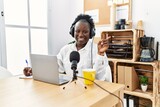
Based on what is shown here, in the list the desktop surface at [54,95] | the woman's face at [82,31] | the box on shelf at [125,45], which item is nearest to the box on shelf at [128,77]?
the box on shelf at [125,45]

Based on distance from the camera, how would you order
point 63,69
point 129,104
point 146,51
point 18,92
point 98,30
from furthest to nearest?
1. point 98,30
2. point 129,104
3. point 146,51
4. point 63,69
5. point 18,92

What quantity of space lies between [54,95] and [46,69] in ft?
0.89

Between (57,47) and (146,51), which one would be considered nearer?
(146,51)

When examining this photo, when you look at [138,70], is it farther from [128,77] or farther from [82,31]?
Answer: [82,31]

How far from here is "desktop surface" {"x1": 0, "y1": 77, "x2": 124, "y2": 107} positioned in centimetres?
81

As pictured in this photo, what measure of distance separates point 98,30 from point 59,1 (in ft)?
3.02

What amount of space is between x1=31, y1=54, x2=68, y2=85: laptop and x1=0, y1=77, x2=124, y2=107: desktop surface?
1.7 inches

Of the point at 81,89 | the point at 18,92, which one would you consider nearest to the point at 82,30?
the point at 81,89

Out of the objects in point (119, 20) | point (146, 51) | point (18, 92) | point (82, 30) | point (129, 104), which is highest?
point (119, 20)

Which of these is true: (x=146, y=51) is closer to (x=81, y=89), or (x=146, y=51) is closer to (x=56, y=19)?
(x=81, y=89)

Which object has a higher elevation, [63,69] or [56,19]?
[56,19]

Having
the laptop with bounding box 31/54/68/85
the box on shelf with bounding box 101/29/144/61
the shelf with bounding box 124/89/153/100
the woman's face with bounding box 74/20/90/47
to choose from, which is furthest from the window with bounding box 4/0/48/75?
the shelf with bounding box 124/89/153/100

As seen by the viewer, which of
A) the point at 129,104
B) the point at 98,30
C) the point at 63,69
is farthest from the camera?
the point at 98,30

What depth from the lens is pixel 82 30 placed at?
173 cm
